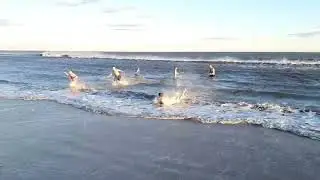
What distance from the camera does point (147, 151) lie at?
11164 millimetres

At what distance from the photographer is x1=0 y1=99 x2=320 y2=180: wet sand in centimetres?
935

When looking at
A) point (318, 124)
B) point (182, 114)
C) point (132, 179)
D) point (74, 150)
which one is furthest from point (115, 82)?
point (132, 179)

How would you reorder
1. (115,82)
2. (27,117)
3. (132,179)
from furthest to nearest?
(115,82)
(27,117)
(132,179)

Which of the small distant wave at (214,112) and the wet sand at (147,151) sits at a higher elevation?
the wet sand at (147,151)

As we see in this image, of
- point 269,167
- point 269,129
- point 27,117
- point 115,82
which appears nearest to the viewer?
point 269,167

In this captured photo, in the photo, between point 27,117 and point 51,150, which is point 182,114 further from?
point 51,150

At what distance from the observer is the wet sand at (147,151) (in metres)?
9.35

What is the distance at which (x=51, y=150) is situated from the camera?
11133 millimetres

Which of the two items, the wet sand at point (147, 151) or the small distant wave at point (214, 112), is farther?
the small distant wave at point (214, 112)

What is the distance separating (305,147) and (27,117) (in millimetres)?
9696

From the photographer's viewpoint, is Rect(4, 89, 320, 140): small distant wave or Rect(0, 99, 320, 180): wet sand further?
Rect(4, 89, 320, 140): small distant wave

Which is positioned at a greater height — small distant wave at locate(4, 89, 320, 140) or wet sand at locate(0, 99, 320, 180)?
wet sand at locate(0, 99, 320, 180)

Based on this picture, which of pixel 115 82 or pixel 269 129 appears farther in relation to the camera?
pixel 115 82

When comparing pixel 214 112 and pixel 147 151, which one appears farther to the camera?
pixel 214 112
